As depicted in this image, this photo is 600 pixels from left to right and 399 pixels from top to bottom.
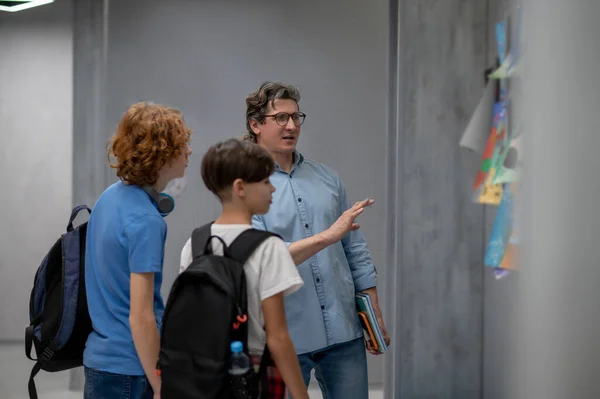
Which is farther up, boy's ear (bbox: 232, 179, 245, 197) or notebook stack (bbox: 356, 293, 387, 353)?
boy's ear (bbox: 232, 179, 245, 197)

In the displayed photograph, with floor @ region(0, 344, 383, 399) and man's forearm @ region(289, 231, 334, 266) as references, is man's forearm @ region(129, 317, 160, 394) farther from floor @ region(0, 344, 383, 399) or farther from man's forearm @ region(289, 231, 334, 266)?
floor @ region(0, 344, 383, 399)

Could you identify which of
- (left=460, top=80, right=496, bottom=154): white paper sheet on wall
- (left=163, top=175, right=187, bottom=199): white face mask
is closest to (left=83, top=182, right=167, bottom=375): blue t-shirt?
(left=460, top=80, right=496, bottom=154): white paper sheet on wall

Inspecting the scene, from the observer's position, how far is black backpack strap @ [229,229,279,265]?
1586mm

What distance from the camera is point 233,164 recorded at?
166 cm

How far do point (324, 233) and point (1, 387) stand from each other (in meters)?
2.50

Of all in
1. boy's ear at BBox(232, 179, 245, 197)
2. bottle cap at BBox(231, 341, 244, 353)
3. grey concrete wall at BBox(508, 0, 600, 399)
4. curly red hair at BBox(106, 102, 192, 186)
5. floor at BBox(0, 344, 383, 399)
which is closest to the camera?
bottle cap at BBox(231, 341, 244, 353)

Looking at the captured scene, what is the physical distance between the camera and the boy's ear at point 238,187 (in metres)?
1.65

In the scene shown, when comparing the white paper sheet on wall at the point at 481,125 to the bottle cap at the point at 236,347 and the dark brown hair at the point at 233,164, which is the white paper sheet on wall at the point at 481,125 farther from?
the bottle cap at the point at 236,347

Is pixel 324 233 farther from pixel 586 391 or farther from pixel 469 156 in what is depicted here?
pixel 469 156

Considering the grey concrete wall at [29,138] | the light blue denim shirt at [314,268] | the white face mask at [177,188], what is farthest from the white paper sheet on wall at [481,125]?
the grey concrete wall at [29,138]

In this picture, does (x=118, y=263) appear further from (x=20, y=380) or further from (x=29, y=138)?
(x=20, y=380)

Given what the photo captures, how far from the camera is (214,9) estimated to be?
3.73 meters

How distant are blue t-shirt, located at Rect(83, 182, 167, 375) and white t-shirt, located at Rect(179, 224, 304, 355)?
8.3 inches

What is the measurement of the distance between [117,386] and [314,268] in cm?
71
